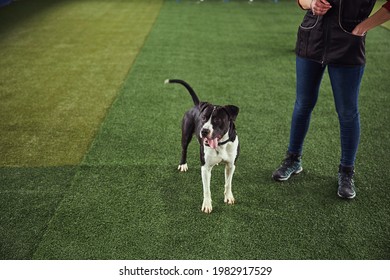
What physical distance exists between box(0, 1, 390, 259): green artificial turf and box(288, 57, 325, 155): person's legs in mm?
359

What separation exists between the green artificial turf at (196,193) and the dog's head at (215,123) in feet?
2.04

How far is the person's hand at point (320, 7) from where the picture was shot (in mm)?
2156

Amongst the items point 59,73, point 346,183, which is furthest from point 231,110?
point 59,73

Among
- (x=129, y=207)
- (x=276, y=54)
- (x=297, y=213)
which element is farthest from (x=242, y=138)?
(x=276, y=54)

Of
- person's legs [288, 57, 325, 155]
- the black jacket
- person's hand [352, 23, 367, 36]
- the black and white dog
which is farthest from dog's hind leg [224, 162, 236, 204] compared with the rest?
person's hand [352, 23, 367, 36]

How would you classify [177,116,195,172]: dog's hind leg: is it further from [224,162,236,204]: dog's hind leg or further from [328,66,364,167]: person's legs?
[328,66,364,167]: person's legs

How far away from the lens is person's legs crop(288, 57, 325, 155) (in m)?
2.50

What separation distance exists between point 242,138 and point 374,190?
1256 millimetres

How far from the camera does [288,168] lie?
9.55 ft

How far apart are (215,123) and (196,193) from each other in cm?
75

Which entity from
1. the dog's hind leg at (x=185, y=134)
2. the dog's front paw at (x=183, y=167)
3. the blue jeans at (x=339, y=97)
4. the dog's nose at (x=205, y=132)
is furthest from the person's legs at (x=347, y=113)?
the dog's front paw at (x=183, y=167)

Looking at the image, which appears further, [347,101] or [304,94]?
[304,94]

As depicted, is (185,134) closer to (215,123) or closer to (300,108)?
(215,123)

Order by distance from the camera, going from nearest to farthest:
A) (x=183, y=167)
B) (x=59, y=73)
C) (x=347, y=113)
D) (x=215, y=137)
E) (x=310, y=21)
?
(x=215, y=137), (x=310, y=21), (x=347, y=113), (x=183, y=167), (x=59, y=73)
